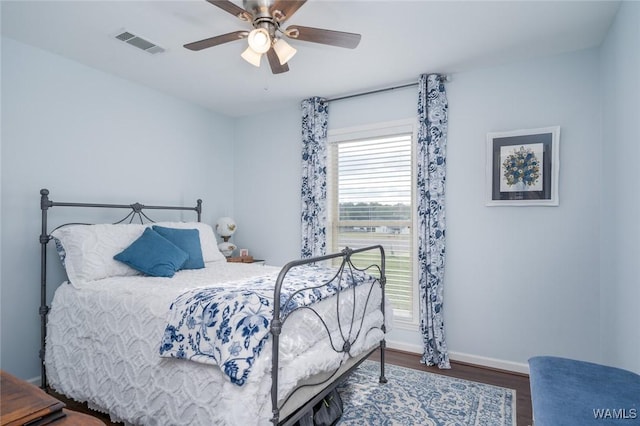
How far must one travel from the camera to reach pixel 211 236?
3.59 m

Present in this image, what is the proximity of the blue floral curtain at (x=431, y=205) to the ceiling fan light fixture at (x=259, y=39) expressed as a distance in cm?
176

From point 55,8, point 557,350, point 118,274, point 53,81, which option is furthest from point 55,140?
point 557,350

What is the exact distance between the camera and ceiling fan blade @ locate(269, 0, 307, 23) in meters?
1.91

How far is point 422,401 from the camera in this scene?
2492 mm

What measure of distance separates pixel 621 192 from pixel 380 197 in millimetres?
1965

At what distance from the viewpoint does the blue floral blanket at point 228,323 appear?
154cm

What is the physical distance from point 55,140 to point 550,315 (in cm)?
422

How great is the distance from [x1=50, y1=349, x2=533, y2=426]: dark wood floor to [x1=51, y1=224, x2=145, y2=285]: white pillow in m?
0.87

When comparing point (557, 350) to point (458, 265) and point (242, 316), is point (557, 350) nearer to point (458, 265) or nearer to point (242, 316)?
point (458, 265)

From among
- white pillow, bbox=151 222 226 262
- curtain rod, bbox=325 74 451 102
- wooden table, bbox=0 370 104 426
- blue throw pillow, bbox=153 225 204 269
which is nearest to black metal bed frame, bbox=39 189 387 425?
white pillow, bbox=151 222 226 262

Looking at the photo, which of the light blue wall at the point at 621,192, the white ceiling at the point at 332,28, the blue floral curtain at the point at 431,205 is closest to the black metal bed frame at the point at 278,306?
the blue floral curtain at the point at 431,205

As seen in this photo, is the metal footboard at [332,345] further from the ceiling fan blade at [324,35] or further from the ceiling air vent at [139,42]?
the ceiling air vent at [139,42]

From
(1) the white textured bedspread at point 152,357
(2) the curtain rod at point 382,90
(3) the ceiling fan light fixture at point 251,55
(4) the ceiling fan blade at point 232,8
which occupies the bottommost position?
(1) the white textured bedspread at point 152,357

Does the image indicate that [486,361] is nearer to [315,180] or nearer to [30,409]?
[315,180]
